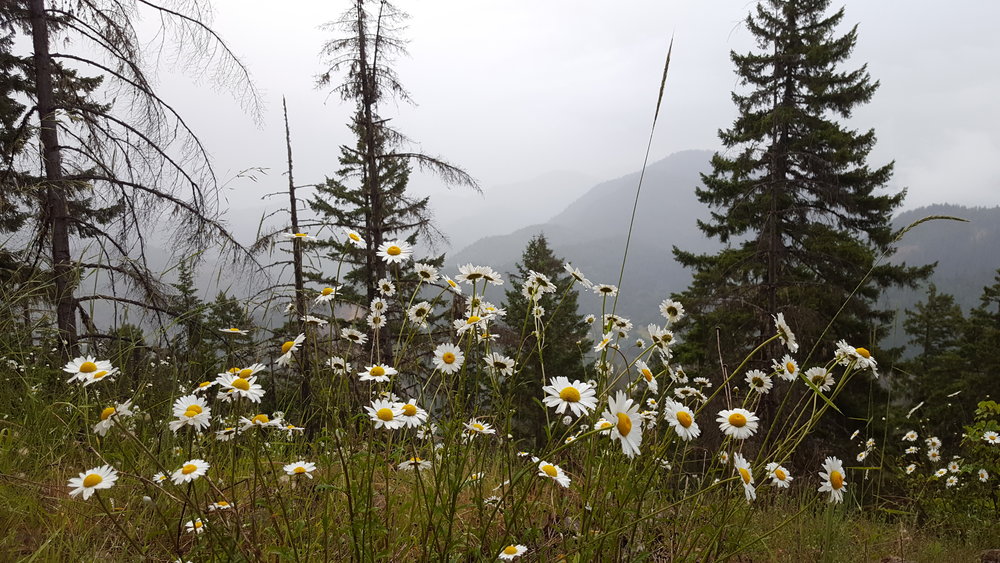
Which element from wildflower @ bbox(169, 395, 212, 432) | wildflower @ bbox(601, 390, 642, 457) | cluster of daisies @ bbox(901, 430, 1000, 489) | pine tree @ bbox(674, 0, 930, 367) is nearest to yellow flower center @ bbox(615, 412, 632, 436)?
wildflower @ bbox(601, 390, 642, 457)

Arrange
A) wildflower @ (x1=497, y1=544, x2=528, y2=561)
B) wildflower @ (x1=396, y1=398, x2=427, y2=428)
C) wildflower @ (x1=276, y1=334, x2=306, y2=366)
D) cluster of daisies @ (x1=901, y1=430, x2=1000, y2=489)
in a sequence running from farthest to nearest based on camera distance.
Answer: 1. cluster of daisies @ (x1=901, y1=430, x2=1000, y2=489)
2. wildflower @ (x1=276, y1=334, x2=306, y2=366)
3. wildflower @ (x1=396, y1=398, x2=427, y2=428)
4. wildflower @ (x1=497, y1=544, x2=528, y2=561)

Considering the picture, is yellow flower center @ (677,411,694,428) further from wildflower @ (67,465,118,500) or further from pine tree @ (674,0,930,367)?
pine tree @ (674,0,930,367)

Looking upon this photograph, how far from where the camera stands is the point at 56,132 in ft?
18.6

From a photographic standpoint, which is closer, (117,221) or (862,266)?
(117,221)

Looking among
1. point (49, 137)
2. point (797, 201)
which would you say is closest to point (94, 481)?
point (49, 137)

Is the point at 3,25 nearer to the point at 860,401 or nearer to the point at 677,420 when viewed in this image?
the point at 677,420

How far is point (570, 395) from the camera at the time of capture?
46.3 inches

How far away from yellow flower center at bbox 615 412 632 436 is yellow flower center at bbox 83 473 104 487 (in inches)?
48.0

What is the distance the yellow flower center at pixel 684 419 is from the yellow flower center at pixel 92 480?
141 cm

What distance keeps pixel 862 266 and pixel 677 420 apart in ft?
47.4

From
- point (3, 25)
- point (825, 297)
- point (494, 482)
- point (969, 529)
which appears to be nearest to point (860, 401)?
point (825, 297)

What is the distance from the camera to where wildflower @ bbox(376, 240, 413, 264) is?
1.84 m

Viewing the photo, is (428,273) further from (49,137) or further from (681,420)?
(49,137)

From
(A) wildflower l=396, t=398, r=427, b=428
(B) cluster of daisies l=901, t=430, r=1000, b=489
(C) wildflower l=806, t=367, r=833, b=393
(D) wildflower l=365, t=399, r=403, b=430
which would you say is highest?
(C) wildflower l=806, t=367, r=833, b=393
